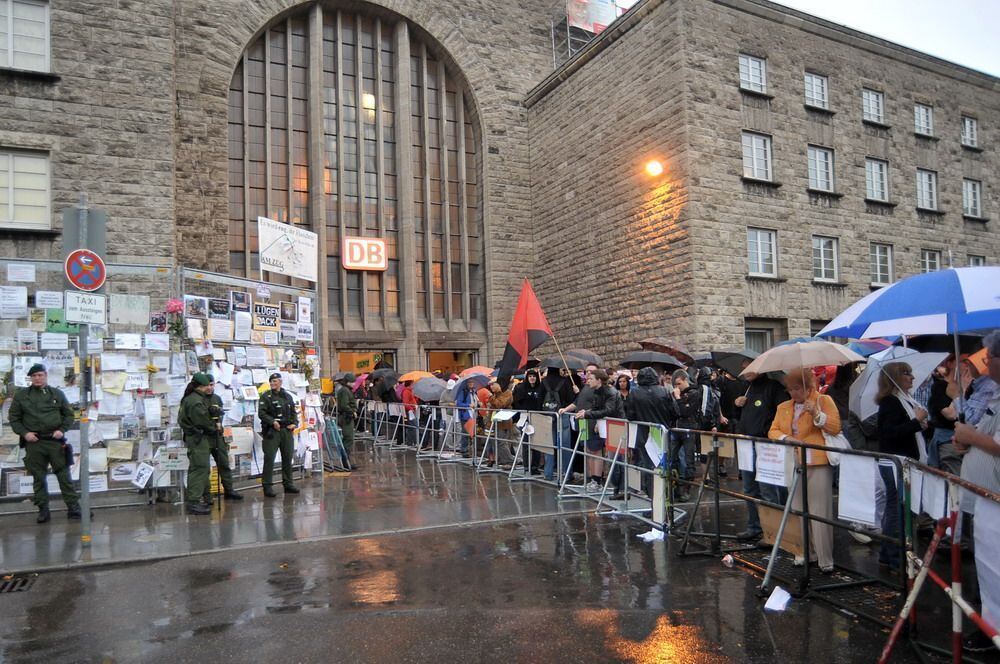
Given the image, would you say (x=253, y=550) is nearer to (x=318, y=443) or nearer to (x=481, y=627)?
(x=481, y=627)

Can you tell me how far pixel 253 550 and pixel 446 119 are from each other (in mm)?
23489

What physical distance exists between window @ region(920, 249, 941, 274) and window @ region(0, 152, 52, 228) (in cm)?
2666

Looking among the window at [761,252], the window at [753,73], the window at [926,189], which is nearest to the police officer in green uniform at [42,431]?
the window at [761,252]

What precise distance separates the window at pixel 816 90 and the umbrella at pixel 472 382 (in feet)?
47.0

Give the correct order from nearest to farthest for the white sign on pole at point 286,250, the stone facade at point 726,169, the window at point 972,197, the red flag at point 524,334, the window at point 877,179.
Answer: the red flag at point 524,334
the white sign on pole at point 286,250
the stone facade at point 726,169
the window at point 877,179
the window at point 972,197

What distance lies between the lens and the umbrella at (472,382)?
15719mm

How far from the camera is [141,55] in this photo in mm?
19781

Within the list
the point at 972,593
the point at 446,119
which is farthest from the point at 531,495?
the point at 446,119

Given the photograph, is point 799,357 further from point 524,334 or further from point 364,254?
point 364,254

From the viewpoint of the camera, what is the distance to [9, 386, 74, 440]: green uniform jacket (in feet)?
31.5

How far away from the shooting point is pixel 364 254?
27016 mm

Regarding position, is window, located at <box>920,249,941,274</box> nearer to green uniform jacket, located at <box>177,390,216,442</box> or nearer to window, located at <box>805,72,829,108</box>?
window, located at <box>805,72,829,108</box>

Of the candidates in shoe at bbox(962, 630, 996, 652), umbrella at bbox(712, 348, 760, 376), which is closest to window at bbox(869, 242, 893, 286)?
umbrella at bbox(712, 348, 760, 376)

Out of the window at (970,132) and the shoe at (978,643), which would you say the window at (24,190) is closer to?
the shoe at (978,643)
